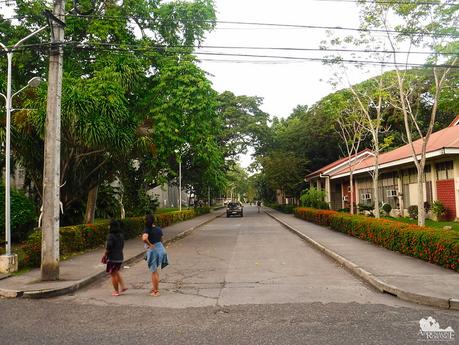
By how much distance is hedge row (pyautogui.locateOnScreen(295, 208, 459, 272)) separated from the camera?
1076 centimetres

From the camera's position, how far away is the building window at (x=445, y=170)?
23.0 meters

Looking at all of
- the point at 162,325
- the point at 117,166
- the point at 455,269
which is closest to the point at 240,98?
the point at 117,166

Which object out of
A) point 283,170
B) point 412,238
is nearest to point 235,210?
→ point 283,170

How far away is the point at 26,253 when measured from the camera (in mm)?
12094

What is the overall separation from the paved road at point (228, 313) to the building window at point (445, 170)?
569 inches

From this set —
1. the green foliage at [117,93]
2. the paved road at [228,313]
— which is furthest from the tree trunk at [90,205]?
the paved road at [228,313]

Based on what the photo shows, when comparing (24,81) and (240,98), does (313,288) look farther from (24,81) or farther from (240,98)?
(240,98)

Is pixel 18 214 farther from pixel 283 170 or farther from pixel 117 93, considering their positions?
pixel 283 170

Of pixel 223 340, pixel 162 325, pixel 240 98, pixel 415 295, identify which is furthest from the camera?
pixel 240 98

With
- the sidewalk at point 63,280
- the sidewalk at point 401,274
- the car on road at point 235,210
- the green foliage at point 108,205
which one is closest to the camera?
the sidewalk at point 401,274

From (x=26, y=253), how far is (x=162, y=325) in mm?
7162

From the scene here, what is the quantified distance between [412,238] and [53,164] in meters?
10.0

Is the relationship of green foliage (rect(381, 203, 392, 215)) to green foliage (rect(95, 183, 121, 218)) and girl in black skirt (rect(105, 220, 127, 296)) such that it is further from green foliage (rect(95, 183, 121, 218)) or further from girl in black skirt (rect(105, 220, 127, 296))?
girl in black skirt (rect(105, 220, 127, 296))

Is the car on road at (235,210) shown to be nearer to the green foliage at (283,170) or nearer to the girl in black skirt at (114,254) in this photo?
the green foliage at (283,170)
